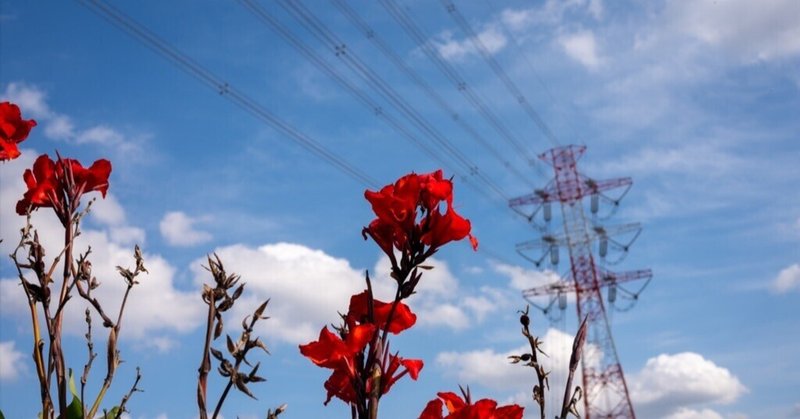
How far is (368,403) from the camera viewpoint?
2.92 feet

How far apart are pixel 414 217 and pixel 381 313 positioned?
13 cm

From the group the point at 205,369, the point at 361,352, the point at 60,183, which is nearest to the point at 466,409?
the point at 361,352

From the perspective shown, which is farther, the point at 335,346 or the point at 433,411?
the point at 433,411

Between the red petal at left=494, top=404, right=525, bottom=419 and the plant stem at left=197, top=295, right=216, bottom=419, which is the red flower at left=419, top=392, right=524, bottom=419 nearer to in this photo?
the red petal at left=494, top=404, right=525, bottom=419

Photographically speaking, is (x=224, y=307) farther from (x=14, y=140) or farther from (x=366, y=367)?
(x=14, y=140)

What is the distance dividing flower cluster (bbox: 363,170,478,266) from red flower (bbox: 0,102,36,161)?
2.76ft

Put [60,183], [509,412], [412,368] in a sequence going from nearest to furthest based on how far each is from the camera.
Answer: [412,368] < [509,412] < [60,183]

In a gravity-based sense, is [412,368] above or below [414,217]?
below

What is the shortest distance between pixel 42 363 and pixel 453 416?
56 cm

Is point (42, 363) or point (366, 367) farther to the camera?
point (42, 363)

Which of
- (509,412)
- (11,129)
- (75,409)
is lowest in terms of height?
(509,412)

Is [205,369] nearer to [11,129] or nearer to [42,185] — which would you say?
[42,185]

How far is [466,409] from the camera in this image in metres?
1.08

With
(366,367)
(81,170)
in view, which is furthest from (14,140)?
(366,367)
